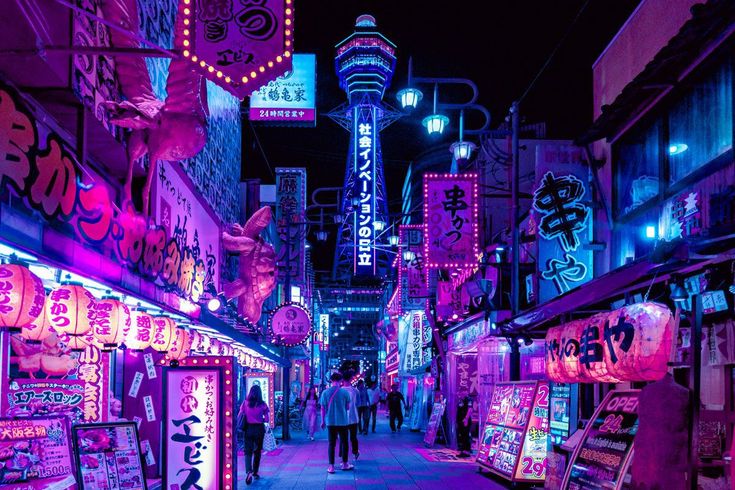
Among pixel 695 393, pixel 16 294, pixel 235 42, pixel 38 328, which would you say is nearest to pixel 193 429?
pixel 38 328

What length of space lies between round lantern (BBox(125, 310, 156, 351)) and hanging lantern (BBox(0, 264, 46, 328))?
335 cm

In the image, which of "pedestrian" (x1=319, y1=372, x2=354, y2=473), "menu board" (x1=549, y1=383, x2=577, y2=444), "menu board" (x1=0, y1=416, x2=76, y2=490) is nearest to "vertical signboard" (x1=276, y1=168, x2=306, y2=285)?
"pedestrian" (x1=319, y1=372, x2=354, y2=473)

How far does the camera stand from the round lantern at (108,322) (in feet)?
29.1

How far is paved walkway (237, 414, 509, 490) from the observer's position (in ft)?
46.5

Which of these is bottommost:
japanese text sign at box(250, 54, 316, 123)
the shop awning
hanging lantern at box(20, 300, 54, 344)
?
hanging lantern at box(20, 300, 54, 344)

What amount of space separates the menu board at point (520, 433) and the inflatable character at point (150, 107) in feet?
25.5

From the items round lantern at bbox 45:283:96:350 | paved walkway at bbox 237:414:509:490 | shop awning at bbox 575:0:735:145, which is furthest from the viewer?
paved walkway at bbox 237:414:509:490

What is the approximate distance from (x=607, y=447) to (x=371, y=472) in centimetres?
867

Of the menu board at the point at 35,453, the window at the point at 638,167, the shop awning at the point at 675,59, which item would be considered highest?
the shop awning at the point at 675,59

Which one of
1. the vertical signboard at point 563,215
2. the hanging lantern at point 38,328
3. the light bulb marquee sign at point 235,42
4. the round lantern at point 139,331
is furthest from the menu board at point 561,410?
the hanging lantern at point 38,328

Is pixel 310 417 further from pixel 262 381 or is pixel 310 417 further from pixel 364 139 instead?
pixel 364 139

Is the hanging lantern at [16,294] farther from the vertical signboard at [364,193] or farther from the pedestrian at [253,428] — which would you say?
the vertical signboard at [364,193]

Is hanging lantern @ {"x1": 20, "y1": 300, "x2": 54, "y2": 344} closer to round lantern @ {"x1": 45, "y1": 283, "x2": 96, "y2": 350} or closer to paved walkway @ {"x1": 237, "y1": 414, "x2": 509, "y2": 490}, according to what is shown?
round lantern @ {"x1": 45, "y1": 283, "x2": 96, "y2": 350}

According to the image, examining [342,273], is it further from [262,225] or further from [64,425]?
[64,425]
